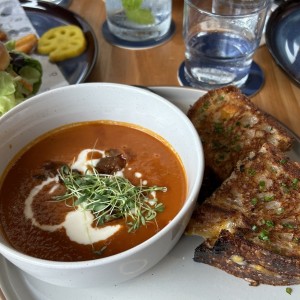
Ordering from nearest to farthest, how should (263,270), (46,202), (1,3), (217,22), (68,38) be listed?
(263,270), (46,202), (217,22), (68,38), (1,3)

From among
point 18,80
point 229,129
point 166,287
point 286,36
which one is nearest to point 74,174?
point 166,287

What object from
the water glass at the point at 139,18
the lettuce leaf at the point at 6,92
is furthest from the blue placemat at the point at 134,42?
the lettuce leaf at the point at 6,92

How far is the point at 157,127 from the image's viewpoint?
1497 millimetres

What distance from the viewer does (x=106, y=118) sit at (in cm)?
158

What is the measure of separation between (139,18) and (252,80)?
2.18 ft

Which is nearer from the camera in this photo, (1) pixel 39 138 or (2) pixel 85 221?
(2) pixel 85 221

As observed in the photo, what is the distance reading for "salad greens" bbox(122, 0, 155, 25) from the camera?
7.11 ft

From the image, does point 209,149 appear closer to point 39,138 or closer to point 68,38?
point 39,138

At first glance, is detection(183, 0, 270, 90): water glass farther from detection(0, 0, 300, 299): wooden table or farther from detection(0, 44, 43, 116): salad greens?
detection(0, 44, 43, 116): salad greens

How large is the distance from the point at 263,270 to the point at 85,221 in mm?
516

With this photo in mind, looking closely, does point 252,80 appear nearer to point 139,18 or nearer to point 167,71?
point 167,71

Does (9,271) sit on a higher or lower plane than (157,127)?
lower

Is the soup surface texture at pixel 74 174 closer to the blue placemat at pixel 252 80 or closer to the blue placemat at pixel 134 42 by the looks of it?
the blue placemat at pixel 252 80

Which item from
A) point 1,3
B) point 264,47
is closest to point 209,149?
point 264,47
